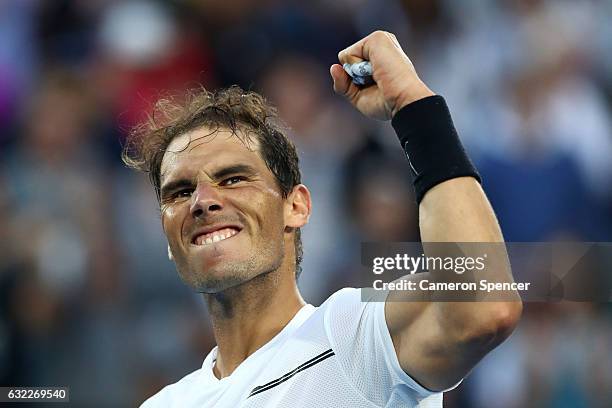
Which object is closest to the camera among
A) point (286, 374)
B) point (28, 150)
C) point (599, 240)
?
point (286, 374)

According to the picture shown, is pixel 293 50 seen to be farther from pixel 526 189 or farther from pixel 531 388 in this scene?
pixel 531 388

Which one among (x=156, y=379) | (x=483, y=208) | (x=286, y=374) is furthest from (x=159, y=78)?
(x=483, y=208)

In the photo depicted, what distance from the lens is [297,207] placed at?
2.97m

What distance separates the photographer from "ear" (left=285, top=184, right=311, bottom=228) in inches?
115

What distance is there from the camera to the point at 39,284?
16.2ft

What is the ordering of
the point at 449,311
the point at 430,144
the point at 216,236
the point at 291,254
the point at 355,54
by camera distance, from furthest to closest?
the point at 291,254 → the point at 216,236 → the point at 355,54 → the point at 430,144 → the point at 449,311

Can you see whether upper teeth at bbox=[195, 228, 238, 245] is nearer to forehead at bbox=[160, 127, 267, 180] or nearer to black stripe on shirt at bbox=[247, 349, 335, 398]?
forehead at bbox=[160, 127, 267, 180]

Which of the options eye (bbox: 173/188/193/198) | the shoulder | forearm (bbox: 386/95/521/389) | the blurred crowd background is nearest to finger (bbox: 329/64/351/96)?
forearm (bbox: 386/95/521/389)

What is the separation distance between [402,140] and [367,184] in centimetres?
271

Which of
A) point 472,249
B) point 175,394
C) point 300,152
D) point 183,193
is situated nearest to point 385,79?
point 472,249

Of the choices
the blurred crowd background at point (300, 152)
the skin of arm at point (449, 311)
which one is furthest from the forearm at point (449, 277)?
the blurred crowd background at point (300, 152)

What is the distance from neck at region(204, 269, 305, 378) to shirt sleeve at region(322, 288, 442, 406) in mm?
367

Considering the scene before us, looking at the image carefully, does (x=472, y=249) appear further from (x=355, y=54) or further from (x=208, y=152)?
(x=208, y=152)

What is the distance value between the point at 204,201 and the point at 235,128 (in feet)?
1.11
